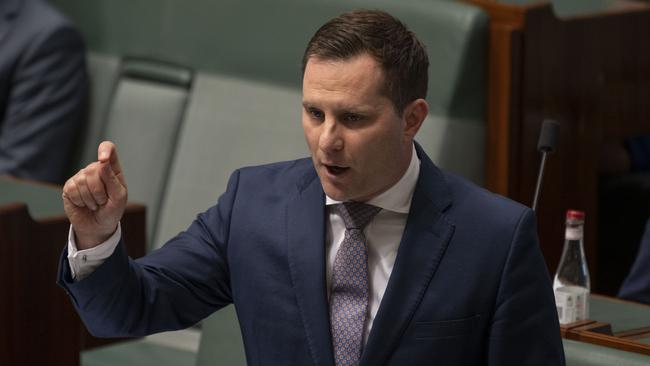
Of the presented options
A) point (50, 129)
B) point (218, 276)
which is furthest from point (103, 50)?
point (218, 276)

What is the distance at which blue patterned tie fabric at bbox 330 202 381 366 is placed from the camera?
1304 mm

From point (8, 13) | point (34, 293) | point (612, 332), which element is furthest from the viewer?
point (8, 13)

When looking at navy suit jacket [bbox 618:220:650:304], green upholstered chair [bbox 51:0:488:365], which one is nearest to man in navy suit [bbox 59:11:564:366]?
navy suit jacket [bbox 618:220:650:304]

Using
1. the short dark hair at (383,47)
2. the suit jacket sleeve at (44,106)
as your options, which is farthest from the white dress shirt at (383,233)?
the suit jacket sleeve at (44,106)

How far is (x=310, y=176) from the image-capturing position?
4.53 feet

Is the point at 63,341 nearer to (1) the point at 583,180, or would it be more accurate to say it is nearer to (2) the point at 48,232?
(2) the point at 48,232

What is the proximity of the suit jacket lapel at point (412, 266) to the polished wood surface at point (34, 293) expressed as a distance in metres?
0.84

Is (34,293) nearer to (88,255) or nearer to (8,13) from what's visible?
(88,255)

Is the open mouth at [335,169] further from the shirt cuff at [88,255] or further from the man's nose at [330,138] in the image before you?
the shirt cuff at [88,255]

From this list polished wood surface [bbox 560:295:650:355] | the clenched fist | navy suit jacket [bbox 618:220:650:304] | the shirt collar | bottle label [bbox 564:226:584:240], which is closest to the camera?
the clenched fist

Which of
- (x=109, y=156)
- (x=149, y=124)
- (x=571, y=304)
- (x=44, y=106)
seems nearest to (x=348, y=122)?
(x=109, y=156)

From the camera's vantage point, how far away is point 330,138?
1230 millimetres

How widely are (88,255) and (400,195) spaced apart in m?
0.32

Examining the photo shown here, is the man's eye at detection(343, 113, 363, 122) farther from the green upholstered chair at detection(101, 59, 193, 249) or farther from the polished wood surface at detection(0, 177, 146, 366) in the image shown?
the green upholstered chair at detection(101, 59, 193, 249)
